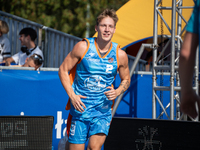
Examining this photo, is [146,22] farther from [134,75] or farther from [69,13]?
[69,13]

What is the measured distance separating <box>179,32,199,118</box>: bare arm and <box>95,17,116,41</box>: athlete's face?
218cm

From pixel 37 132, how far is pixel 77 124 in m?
0.96

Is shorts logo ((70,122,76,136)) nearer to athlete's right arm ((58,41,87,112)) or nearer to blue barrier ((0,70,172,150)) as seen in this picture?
athlete's right arm ((58,41,87,112))

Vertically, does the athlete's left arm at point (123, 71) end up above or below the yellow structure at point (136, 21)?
below

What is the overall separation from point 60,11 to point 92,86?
56.0 ft

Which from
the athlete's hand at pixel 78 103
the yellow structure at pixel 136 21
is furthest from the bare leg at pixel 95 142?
the yellow structure at pixel 136 21

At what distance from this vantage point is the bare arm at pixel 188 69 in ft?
5.69

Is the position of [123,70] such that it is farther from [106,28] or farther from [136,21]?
[136,21]

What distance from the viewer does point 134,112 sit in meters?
6.29

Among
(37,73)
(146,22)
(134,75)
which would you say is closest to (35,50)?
(37,73)

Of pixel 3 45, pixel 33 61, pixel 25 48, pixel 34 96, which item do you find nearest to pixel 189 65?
pixel 34 96

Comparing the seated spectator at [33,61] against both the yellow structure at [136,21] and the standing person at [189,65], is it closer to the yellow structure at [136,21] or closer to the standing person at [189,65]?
the yellow structure at [136,21]

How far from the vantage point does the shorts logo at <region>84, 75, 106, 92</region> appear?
3869 millimetres

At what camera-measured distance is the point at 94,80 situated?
3877 millimetres
